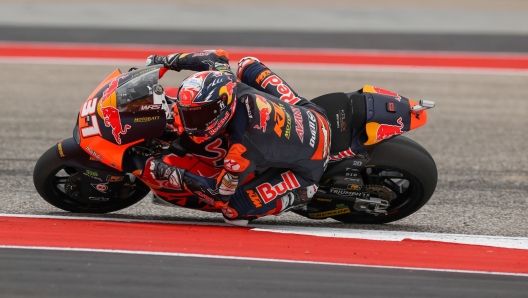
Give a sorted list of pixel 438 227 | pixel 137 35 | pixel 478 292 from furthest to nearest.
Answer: pixel 137 35
pixel 438 227
pixel 478 292

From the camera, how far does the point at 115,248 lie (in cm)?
447

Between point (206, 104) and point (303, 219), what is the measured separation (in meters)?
1.56

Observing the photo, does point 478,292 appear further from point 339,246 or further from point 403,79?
point 403,79

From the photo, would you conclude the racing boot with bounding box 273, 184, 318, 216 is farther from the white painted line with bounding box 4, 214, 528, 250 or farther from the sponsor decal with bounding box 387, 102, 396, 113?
the sponsor decal with bounding box 387, 102, 396, 113

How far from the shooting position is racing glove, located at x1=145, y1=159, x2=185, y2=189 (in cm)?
458

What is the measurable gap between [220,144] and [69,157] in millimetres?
942

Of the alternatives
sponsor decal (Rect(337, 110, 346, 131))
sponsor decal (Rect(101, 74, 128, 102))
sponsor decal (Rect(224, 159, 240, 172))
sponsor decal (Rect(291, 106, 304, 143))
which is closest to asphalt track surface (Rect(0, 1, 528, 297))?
sponsor decal (Rect(224, 159, 240, 172))

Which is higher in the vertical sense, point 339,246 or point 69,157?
point 69,157

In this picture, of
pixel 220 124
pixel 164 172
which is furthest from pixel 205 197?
pixel 220 124

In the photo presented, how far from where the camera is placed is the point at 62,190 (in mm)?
5148

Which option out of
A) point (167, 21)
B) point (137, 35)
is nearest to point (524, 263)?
point (137, 35)

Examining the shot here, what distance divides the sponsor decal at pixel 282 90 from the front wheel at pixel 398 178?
0.64m

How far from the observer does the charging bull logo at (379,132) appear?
4.92 metres

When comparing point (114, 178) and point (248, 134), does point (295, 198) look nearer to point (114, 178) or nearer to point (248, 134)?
point (248, 134)
